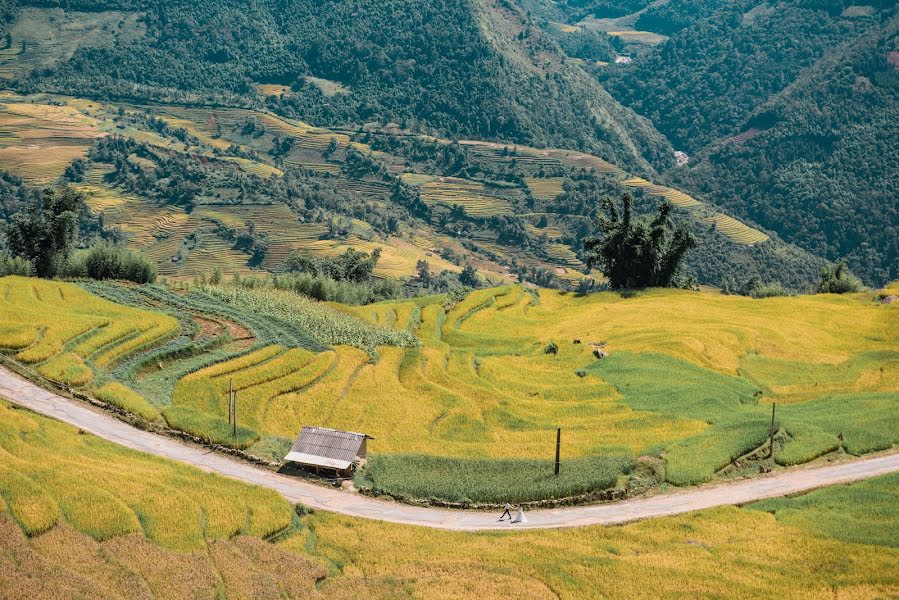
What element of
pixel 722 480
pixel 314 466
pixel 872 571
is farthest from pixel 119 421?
pixel 872 571

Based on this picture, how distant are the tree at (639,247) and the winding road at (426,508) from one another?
5495 cm

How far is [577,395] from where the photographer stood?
6681 centimetres

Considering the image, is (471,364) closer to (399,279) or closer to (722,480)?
(722,480)

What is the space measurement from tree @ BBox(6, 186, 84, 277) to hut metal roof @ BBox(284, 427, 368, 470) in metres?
50.1

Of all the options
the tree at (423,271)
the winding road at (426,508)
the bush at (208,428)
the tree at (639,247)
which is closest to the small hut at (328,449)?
the winding road at (426,508)

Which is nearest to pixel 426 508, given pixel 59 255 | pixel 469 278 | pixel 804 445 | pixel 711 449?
pixel 711 449

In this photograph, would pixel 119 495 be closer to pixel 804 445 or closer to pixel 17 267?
pixel 804 445

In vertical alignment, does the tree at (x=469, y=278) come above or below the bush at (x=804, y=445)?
below

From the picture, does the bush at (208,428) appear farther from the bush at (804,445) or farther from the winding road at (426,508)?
the bush at (804,445)

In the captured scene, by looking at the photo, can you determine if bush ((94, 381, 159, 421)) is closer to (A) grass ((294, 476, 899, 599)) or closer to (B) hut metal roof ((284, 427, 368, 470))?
(B) hut metal roof ((284, 427, 368, 470))

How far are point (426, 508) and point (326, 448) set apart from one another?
674 cm

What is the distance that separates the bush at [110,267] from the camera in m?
90.4

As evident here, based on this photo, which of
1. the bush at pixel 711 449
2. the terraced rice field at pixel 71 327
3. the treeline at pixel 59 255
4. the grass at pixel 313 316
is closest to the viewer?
the bush at pixel 711 449

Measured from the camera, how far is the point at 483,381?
68.8m
